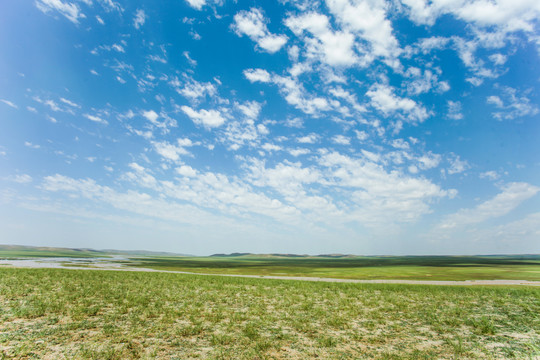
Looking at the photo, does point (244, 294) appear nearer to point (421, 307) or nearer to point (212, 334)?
point (212, 334)

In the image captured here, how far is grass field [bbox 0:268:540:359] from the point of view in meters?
13.6

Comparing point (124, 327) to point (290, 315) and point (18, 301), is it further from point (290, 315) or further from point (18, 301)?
point (18, 301)

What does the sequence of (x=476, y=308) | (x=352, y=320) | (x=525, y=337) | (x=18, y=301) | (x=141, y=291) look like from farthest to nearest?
(x=141, y=291), (x=476, y=308), (x=18, y=301), (x=352, y=320), (x=525, y=337)

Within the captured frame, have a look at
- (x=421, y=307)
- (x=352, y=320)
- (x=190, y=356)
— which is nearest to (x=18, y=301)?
(x=190, y=356)

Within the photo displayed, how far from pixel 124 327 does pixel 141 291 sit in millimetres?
15269

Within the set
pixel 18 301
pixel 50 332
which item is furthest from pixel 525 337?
pixel 18 301

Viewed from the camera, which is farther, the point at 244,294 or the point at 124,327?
the point at 244,294

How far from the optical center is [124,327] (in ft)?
55.8

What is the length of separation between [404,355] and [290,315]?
971 centimetres

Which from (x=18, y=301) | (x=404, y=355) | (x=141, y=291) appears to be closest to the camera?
(x=404, y=355)

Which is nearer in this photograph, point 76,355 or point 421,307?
point 76,355

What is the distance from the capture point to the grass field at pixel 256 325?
13.6 metres

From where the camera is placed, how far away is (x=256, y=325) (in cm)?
1841

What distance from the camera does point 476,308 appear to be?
25.3 m
